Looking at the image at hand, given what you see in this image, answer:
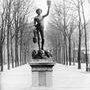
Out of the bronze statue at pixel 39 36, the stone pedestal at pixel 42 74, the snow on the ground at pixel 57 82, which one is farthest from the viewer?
the bronze statue at pixel 39 36

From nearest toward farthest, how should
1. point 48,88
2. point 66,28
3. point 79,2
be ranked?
point 48,88, point 79,2, point 66,28

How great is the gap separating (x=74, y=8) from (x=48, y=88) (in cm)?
2436

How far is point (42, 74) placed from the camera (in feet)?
49.9

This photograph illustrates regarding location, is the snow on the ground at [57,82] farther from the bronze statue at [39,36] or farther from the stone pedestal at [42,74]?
the bronze statue at [39,36]

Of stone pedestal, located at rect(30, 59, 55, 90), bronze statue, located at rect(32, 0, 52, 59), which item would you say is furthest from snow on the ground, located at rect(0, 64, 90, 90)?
bronze statue, located at rect(32, 0, 52, 59)

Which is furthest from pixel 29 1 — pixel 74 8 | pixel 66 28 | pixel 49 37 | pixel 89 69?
pixel 49 37

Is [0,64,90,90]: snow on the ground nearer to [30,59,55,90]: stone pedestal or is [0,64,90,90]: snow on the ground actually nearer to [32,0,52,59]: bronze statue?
[30,59,55,90]: stone pedestal

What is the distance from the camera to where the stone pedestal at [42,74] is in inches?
598

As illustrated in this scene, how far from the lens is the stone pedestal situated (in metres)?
15.2

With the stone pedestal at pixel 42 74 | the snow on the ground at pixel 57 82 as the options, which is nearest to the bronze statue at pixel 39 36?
the stone pedestal at pixel 42 74

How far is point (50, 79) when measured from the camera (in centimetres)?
1517

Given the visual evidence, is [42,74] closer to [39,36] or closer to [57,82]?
[39,36]

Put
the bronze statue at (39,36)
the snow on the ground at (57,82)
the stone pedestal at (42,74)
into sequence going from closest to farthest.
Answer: the stone pedestal at (42,74)
the snow on the ground at (57,82)
the bronze statue at (39,36)

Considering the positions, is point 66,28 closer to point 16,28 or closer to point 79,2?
point 16,28
